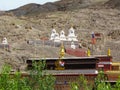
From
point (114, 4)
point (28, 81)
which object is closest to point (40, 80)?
point (28, 81)

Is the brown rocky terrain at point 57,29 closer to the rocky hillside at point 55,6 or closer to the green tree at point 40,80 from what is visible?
the rocky hillside at point 55,6

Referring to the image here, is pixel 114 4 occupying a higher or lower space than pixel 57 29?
higher

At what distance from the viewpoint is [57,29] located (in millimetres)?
117938

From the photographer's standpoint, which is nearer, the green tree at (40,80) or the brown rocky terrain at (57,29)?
the green tree at (40,80)

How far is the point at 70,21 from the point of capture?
123125 millimetres

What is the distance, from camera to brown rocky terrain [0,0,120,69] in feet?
296

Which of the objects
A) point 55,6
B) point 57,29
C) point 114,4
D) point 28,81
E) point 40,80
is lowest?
point 57,29

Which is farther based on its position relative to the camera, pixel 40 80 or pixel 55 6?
pixel 55 6

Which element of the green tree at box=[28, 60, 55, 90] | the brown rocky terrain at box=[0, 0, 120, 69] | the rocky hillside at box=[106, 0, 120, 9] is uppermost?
the green tree at box=[28, 60, 55, 90]

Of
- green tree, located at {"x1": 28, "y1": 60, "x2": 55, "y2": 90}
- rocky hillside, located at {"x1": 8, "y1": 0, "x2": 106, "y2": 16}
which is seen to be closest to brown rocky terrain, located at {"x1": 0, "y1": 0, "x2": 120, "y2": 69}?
rocky hillside, located at {"x1": 8, "y1": 0, "x2": 106, "y2": 16}

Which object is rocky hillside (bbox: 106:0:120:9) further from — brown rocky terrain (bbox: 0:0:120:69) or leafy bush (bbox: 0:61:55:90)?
leafy bush (bbox: 0:61:55:90)

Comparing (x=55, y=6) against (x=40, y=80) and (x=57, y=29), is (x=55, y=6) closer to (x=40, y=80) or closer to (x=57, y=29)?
(x=57, y=29)

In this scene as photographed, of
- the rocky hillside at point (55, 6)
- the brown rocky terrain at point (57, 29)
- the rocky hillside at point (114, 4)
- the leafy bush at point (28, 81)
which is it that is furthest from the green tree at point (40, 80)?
the rocky hillside at point (55, 6)

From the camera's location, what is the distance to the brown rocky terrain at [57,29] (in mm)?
90300
